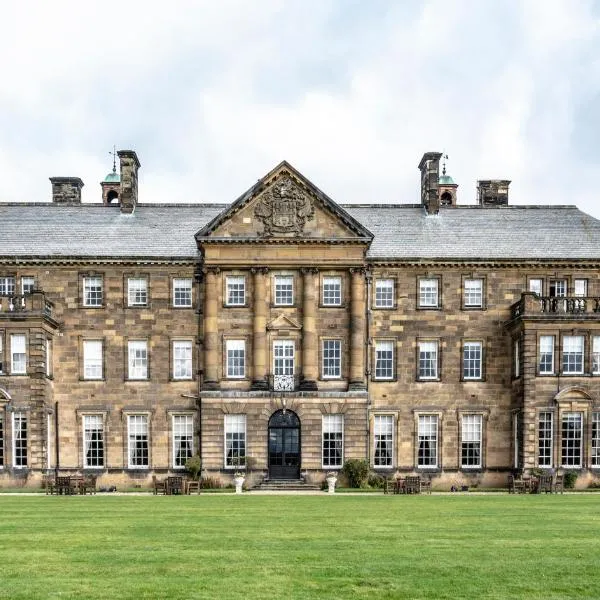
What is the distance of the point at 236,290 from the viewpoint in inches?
1955

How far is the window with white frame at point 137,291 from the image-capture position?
5016 cm

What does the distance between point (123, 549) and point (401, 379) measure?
31.2 metres

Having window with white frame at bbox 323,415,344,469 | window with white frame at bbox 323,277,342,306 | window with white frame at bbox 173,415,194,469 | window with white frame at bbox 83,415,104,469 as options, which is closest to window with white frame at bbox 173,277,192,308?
window with white frame at bbox 173,415,194,469

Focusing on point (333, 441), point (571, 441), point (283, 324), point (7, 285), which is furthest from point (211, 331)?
point (571, 441)

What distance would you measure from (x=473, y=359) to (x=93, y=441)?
63.6 feet

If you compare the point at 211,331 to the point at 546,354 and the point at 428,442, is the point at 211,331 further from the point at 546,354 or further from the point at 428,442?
the point at 546,354

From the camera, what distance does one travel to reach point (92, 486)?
137ft

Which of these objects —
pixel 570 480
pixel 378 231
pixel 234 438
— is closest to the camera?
Result: pixel 570 480

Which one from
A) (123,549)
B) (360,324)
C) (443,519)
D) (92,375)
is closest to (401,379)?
(360,324)

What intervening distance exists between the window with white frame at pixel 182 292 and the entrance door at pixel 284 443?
7203 mm

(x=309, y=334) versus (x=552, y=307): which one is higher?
(x=552, y=307)

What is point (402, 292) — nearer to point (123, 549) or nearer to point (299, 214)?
point (299, 214)

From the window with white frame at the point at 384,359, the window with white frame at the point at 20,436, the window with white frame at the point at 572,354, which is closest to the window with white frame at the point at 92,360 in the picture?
the window with white frame at the point at 20,436

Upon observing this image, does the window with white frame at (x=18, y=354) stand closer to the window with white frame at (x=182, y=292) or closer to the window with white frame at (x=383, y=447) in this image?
the window with white frame at (x=182, y=292)
